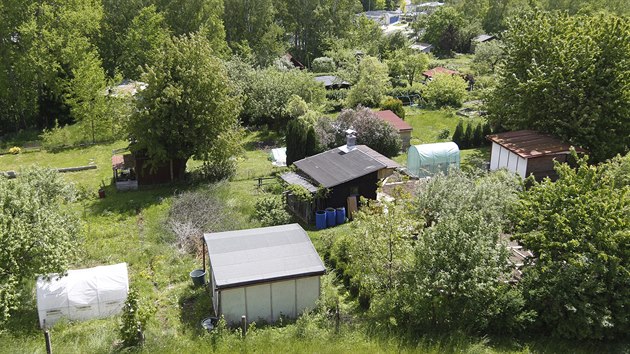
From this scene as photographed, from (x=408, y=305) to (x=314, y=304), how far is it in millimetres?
3334

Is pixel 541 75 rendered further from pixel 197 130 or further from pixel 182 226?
pixel 182 226

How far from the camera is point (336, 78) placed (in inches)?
2340

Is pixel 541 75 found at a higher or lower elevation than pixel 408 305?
higher

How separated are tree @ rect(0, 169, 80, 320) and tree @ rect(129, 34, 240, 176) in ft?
35.3

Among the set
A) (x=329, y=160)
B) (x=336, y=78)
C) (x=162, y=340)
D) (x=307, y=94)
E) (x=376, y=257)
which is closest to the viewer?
(x=162, y=340)

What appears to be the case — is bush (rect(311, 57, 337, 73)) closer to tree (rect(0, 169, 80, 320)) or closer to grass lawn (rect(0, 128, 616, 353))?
grass lawn (rect(0, 128, 616, 353))

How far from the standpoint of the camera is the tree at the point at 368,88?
162ft

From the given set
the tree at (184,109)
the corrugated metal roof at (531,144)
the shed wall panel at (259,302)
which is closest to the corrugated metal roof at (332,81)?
the corrugated metal roof at (531,144)

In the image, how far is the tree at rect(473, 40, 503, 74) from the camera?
61.3 meters

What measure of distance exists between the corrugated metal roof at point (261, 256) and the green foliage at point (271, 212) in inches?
158

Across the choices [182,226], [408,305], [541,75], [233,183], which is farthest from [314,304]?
[541,75]

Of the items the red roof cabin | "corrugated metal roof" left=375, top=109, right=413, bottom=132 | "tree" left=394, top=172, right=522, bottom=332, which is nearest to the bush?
"corrugated metal roof" left=375, top=109, right=413, bottom=132

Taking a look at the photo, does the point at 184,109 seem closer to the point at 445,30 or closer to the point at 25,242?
the point at 25,242

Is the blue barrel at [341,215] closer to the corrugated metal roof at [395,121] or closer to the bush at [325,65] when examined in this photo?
the corrugated metal roof at [395,121]
